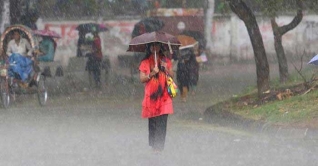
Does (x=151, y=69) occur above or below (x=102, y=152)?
above

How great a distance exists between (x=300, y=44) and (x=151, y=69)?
2830 cm

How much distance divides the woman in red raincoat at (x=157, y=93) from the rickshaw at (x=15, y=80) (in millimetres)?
9600

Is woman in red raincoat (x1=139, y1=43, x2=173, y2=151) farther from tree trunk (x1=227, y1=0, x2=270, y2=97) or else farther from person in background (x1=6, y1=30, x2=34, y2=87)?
person in background (x1=6, y1=30, x2=34, y2=87)

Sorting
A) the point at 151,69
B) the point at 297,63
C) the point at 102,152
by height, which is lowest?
the point at 297,63

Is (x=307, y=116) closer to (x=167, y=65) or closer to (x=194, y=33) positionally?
(x=167, y=65)

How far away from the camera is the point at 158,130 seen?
11516 mm

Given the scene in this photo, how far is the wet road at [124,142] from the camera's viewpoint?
1150 centimetres

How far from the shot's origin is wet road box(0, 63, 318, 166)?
1150cm

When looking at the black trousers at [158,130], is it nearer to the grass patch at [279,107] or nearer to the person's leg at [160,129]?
the person's leg at [160,129]

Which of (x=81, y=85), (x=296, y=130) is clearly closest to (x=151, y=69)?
(x=296, y=130)

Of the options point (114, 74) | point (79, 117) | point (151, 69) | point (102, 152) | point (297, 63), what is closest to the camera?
point (151, 69)

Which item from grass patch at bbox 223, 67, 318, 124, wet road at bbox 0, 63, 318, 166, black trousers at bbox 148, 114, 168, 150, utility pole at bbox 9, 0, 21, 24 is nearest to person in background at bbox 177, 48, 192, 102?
wet road at bbox 0, 63, 318, 166

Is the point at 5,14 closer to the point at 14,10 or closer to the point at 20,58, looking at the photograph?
the point at 14,10

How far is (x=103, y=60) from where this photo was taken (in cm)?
2864
